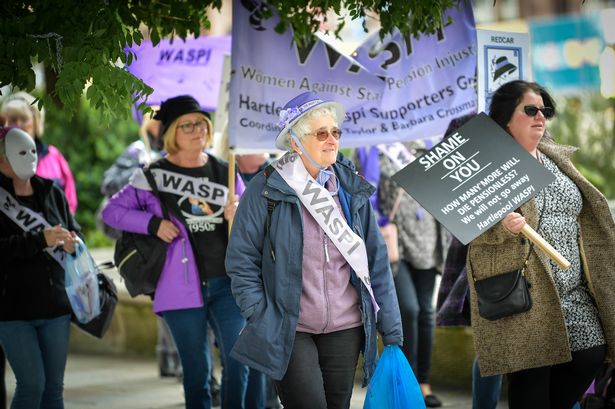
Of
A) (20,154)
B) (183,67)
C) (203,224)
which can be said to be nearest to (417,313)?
(203,224)

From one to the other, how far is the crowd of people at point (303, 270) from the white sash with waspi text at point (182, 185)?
0.01m

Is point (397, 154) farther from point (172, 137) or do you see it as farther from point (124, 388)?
point (124, 388)

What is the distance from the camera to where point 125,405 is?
828cm

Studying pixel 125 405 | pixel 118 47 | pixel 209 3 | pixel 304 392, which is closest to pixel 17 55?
pixel 118 47

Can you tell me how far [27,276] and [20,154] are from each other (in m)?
0.70

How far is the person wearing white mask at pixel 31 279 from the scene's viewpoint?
6.20 m

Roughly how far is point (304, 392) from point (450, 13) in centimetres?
296

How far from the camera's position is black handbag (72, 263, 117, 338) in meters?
6.69

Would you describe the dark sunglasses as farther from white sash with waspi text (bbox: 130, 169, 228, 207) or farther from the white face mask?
the white face mask

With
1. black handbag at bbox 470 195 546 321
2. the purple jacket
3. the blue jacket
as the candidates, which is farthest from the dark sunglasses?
the purple jacket

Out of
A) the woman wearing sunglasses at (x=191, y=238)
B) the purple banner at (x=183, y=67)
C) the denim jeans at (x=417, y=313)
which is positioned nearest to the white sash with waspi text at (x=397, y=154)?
the denim jeans at (x=417, y=313)

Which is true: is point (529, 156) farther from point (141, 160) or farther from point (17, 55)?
point (141, 160)

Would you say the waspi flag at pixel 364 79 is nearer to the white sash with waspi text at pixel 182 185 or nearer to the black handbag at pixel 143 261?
the white sash with waspi text at pixel 182 185

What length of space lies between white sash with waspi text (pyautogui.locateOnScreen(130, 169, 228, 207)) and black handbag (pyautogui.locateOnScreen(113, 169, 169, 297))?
0.05m
